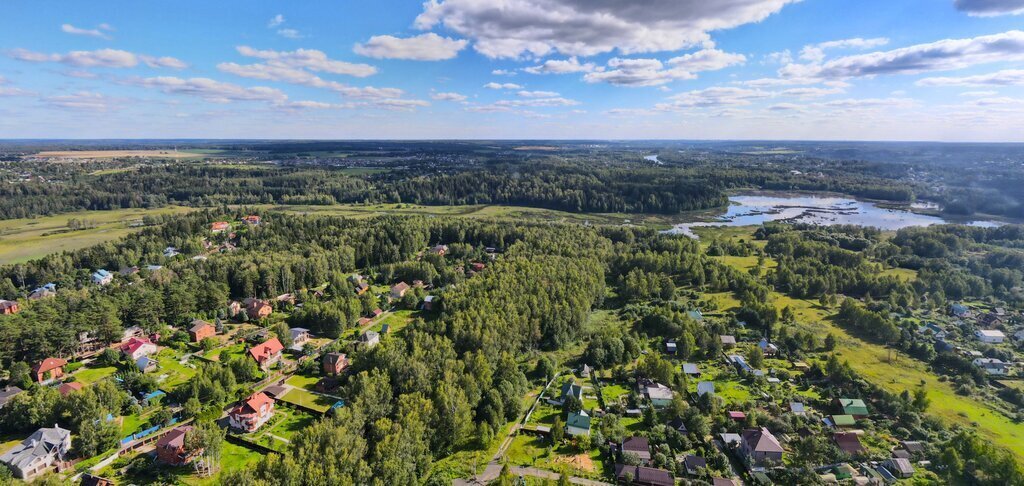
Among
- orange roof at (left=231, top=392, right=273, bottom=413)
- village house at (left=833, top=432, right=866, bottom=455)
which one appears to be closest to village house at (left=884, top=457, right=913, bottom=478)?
village house at (left=833, top=432, right=866, bottom=455)

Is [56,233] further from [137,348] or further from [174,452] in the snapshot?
[174,452]

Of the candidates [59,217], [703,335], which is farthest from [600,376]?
[59,217]

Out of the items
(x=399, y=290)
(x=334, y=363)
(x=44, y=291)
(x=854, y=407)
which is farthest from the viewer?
(x=399, y=290)

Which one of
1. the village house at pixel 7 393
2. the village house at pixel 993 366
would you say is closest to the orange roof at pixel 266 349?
the village house at pixel 7 393

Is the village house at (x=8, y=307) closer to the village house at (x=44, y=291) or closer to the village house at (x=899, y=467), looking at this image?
the village house at (x=44, y=291)

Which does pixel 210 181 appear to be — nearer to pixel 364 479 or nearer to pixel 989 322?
pixel 364 479

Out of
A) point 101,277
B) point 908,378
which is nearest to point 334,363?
point 101,277

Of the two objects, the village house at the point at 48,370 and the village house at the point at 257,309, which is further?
the village house at the point at 257,309
